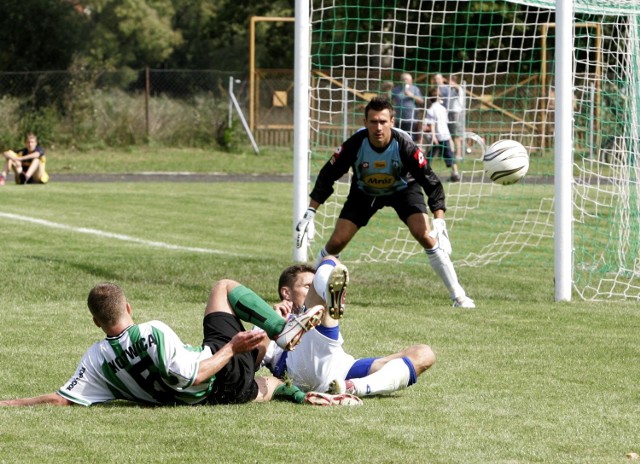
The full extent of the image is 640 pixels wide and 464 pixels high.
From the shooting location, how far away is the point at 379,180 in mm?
10758

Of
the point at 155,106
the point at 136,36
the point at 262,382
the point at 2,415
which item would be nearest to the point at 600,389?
the point at 262,382

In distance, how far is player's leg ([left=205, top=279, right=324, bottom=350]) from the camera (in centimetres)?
661

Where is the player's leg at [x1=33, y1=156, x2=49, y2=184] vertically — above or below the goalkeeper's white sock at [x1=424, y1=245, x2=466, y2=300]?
below

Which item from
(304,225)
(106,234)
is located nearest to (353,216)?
(304,225)

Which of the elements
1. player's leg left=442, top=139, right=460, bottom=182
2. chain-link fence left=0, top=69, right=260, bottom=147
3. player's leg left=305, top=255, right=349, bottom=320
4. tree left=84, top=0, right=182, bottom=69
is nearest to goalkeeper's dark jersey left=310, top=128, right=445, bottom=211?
player's leg left=305, top=255, right=349, bottom=320

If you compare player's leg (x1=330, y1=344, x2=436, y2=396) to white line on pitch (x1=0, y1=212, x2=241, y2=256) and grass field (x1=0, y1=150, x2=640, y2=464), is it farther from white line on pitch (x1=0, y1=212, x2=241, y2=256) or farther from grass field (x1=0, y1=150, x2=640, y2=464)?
white line on pitch (x1=0, y1=212, x2=241, y2=256)

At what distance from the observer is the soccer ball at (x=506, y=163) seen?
35.2ft

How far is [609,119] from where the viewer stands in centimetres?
1399

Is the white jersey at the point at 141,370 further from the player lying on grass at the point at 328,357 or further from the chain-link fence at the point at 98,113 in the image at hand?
the chain-link fence at the point at 98,113

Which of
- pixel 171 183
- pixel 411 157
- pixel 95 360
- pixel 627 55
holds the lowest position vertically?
pixel 171 183

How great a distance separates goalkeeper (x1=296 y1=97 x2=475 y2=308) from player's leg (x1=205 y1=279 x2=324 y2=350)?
3.70m

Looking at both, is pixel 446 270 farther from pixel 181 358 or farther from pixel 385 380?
pixel 181 358

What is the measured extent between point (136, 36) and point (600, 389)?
55.7 meters

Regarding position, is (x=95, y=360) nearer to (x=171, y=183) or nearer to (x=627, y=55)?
(x=627, y=55)
